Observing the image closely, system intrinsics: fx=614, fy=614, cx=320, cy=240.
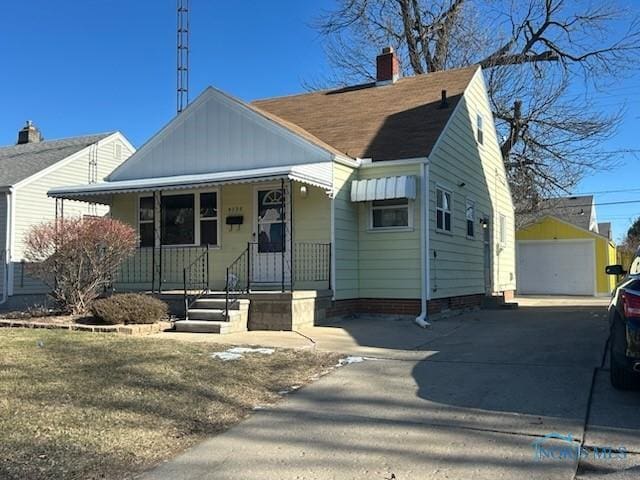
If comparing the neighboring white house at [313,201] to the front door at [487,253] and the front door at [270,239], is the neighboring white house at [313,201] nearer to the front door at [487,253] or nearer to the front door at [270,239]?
the front door at [270,239]

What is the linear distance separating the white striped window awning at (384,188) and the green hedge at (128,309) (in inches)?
184

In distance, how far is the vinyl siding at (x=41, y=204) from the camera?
61.4 feet

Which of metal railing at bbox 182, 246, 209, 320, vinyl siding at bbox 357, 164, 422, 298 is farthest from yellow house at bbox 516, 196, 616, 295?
metal railing at bbox 182, 246, 209, 320

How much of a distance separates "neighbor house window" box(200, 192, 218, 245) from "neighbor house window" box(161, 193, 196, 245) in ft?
0.79

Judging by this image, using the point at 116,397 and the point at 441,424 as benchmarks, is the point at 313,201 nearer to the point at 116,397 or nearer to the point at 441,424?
the point at 116,397

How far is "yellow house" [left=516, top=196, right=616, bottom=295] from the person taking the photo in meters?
29.3

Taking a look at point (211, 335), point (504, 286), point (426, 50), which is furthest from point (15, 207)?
point (426, 50)

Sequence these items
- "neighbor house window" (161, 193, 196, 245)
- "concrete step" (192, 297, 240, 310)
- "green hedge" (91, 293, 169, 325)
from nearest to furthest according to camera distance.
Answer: "green hedge" (91, 293, 169, 325) < "concrete step" (192, 297, 240, 310) < "neighbor house window" (161, 193, 196, 245)

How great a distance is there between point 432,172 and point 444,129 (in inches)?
49.5

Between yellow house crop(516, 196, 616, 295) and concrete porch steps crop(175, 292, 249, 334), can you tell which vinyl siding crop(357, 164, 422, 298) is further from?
yellow house crop(516, 196, 616, 295)

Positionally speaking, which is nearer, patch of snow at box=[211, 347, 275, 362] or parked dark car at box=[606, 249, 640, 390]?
parked dark car at box=[606, 249, 640, 390]

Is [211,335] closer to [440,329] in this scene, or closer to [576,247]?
[440,329]

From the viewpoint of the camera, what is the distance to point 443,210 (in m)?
14.3

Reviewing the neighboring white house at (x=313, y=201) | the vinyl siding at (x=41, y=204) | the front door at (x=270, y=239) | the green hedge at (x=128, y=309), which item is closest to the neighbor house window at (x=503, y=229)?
the neighboring white house at (x=313, y=201)
